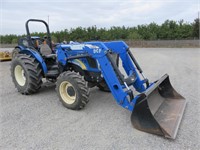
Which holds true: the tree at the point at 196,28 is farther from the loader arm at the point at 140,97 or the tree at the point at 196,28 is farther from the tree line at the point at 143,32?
the loader arm at the point at 140,97

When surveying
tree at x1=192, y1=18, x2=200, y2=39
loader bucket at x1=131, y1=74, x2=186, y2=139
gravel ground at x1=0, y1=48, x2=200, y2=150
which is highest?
tree at x1=192, y1=18, x2=200, y2=39

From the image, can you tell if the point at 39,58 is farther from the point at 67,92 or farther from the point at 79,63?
the point at 67,92

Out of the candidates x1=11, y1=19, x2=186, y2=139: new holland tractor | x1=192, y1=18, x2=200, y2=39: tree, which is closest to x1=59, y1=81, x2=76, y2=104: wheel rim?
x1=11, y1=19, x2=186, y2=139: new holland tractor

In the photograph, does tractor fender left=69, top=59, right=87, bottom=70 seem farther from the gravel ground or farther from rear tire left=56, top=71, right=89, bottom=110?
the gravel ground

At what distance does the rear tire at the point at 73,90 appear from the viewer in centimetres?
384

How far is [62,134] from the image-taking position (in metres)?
3.11

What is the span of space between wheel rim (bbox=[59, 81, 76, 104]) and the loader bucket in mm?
1435

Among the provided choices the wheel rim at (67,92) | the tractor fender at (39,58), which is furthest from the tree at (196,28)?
the wheel rim at (67,92)

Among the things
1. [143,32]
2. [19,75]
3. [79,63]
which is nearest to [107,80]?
[79,63]

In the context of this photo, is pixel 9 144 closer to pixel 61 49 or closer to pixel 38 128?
pixel 38 128

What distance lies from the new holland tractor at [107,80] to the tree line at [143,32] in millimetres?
26322

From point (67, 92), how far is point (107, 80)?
1016mm

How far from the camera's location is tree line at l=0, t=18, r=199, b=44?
33438 millimetres

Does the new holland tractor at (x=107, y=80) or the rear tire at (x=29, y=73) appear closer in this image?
the new holland tractor at (x=107, y=80)
